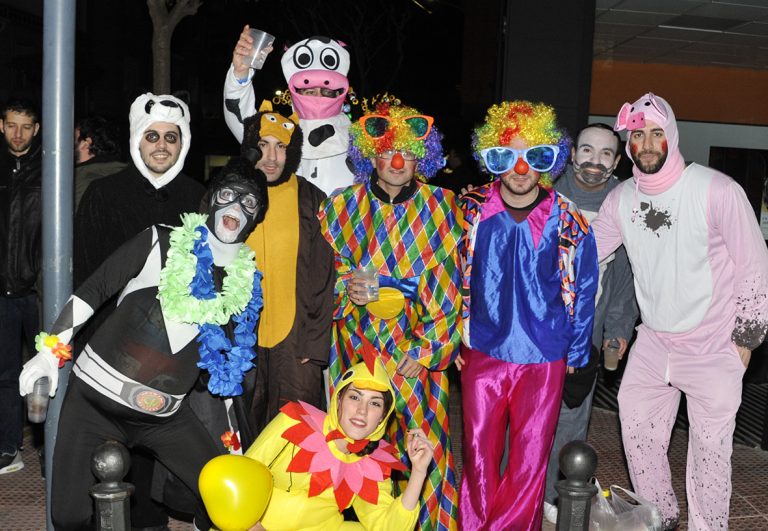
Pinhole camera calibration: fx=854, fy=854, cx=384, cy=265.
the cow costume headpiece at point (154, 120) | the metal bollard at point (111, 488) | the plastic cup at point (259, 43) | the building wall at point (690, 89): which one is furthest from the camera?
the building wall at point (690, 89)

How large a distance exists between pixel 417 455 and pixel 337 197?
1.40 m

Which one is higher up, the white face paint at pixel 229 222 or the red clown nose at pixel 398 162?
the red clown nose at pixel 398 162

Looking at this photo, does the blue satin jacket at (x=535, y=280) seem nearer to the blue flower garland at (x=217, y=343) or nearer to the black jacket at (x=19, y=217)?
the blue flower garland at (x=217, y=343)

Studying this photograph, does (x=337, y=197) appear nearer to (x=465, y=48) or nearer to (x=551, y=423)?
(x=551, y=423)

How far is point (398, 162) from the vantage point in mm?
3746

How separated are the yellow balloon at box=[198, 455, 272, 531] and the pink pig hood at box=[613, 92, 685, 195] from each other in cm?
220

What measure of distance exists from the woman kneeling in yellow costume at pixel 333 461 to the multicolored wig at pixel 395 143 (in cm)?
113

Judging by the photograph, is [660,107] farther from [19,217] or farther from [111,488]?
[19,217]

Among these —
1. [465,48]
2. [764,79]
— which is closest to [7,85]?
[465,48]

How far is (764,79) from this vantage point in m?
9.86

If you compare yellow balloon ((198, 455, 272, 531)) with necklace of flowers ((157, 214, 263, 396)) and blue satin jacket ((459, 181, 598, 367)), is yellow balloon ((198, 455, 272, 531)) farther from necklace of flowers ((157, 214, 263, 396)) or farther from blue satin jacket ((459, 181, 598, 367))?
blue satin jacket ((459, 181, 598, 367))

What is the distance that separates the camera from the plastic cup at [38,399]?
286cm

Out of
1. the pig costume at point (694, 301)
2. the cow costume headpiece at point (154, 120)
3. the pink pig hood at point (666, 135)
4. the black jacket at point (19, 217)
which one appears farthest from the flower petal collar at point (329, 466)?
the black jacket at point (19, 217)

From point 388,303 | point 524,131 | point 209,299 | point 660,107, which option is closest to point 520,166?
point 524,131
